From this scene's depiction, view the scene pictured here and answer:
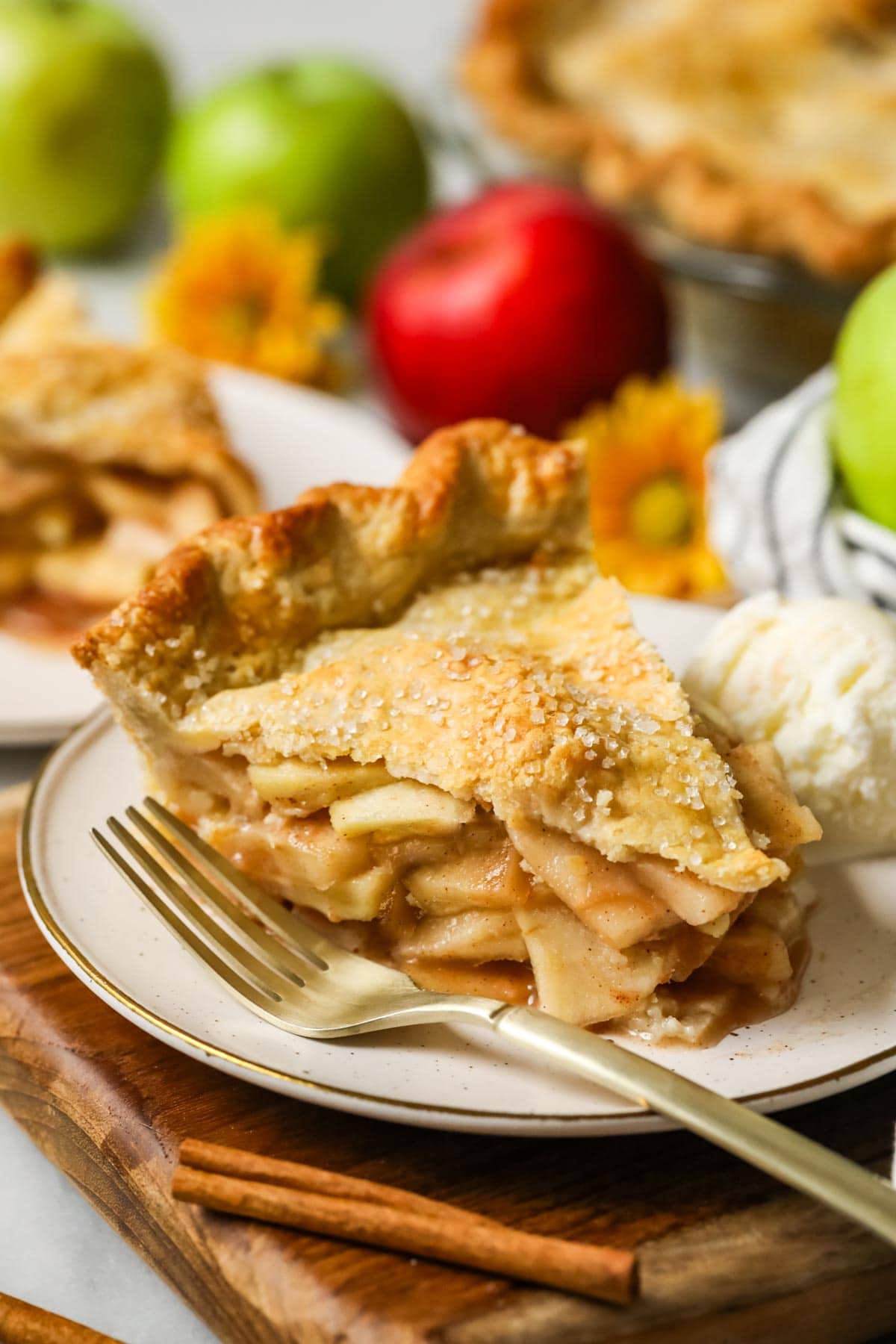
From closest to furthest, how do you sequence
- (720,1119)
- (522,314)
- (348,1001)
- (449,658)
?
(720,1119), (348,1001), (449,658), (522,314)

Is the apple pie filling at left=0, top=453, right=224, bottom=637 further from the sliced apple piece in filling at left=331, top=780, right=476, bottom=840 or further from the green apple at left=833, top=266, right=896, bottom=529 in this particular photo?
the sliced apple piece in filling at left=331, top=780, right=476, bottom=840

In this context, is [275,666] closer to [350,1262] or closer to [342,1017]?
[342,1017]

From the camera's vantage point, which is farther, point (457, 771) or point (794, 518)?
point (794, 518)

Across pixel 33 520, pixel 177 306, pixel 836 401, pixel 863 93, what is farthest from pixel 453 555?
pixel 863 93

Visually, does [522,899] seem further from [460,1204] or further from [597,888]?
[460,1204]

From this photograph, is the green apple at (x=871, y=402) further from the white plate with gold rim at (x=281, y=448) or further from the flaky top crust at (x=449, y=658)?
the white plate with gold rim at (x=281, y=448)

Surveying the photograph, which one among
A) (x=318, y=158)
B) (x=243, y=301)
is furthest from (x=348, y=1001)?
(x=318, y=158)

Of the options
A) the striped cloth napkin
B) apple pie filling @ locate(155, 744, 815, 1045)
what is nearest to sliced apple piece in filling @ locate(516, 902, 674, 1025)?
apple pie filling @ locate(155, 744, 815, 1045)

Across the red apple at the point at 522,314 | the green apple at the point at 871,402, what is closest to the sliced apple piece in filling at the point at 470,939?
the green apple at the point at 871,402
